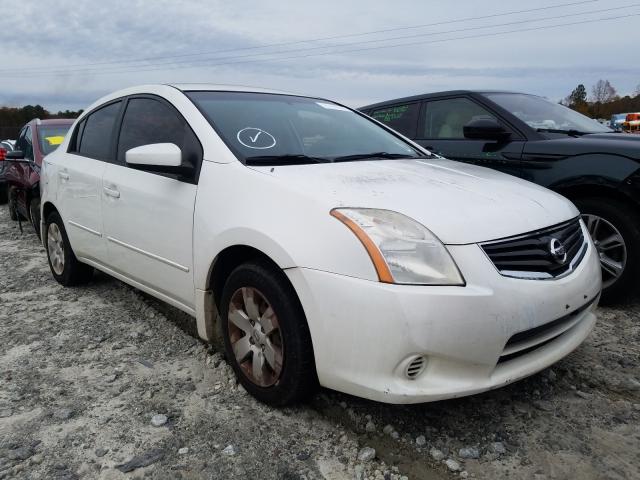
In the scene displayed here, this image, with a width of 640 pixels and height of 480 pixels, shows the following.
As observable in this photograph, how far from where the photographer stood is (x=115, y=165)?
343 centimetres

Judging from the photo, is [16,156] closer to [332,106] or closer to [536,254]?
[332,106]

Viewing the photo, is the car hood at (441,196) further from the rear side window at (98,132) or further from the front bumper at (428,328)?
the rear side window at (98,132)

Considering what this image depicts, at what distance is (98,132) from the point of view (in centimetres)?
387

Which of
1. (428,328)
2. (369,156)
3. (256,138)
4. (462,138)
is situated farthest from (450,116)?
(428,328)

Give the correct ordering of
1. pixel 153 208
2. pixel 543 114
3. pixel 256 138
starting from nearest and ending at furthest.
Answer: pixel 256 138 → pixel 153 208 → pixel 543 114

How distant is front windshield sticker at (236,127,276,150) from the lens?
8.94 feet

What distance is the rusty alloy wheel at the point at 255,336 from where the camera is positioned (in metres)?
2.32

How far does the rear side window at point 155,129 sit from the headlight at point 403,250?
1.12 meters

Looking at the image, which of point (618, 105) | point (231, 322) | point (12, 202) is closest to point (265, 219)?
point (231, 322)

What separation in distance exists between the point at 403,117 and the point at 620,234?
2.32 m

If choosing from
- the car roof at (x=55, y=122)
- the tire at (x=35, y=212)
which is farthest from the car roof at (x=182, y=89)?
the car roof at (x=55, y=122)

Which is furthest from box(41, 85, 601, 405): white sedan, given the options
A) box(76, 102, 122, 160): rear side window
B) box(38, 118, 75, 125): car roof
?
box(38, 118, 75, 125): car roof

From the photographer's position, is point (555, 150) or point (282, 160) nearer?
point (282, 160)

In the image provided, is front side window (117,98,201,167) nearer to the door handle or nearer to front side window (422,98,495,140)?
the door handle
